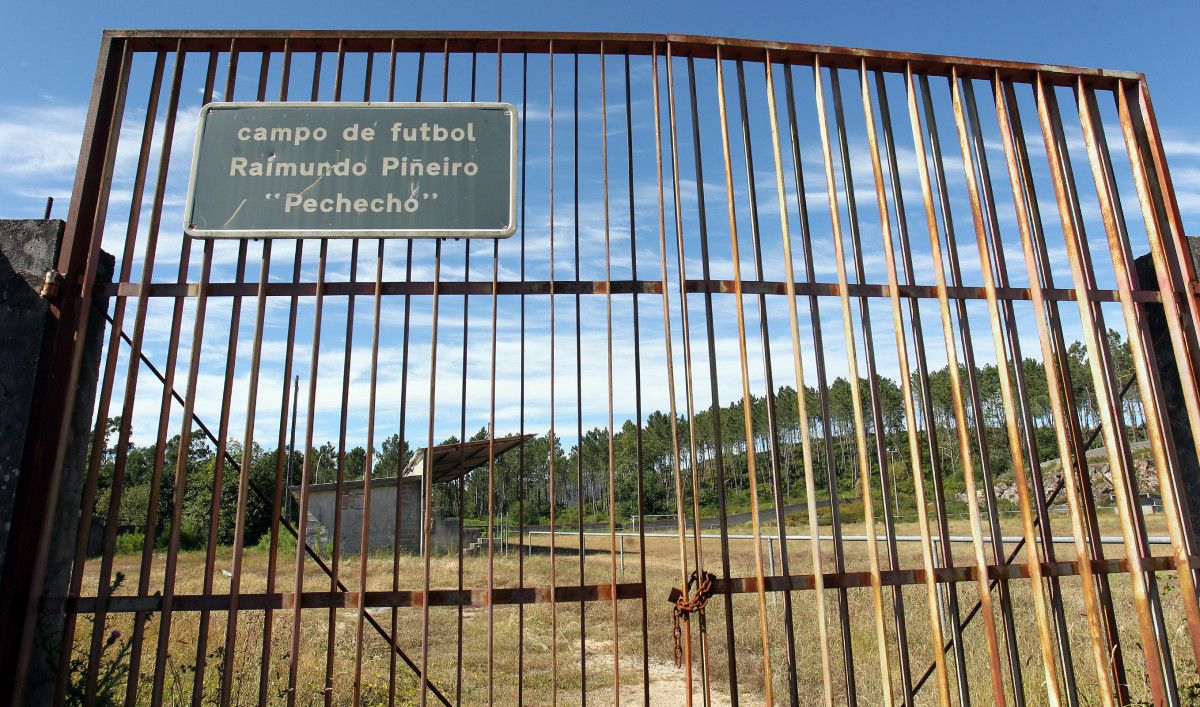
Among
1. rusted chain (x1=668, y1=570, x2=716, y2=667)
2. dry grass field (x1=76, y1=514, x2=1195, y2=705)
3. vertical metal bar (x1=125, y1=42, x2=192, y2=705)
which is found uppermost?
vertical metal bar (x1=125, y1=42, x2=192, y2=705)

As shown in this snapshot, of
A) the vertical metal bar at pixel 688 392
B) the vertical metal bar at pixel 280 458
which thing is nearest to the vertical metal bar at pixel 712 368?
the vertical metal bar at pixel 688 392

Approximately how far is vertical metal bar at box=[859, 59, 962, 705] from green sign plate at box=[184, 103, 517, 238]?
1639 mm

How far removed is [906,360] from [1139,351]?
1.32m

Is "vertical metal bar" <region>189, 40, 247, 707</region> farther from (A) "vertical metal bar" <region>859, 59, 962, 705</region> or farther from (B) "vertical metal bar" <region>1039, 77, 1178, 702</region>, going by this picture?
(B) "vertical metal bar" <region>1039, 77, 1178, 702</region>

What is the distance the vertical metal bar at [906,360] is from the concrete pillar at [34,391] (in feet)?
Answer: 11.4

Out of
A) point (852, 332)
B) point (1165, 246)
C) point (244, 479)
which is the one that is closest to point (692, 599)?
point (852, 332)

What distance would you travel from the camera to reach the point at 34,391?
9.34 feet

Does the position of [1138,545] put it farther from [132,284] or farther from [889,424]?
[889,424]

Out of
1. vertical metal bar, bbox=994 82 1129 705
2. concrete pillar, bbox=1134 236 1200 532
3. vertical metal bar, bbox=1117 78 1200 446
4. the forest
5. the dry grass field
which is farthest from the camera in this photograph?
the forest

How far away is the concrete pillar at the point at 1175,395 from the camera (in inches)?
142

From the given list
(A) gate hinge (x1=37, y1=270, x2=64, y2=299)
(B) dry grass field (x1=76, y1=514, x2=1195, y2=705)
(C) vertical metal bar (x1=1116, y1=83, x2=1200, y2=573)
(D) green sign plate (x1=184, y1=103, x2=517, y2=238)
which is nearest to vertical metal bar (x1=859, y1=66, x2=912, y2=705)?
(B) dry grass field (x1=76, y1=514, x2=1195, y2=705)

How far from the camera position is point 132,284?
3.02 metres

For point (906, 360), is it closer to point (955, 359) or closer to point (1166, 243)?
point (955, 359)

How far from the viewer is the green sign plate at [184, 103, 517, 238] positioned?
3072 mm
